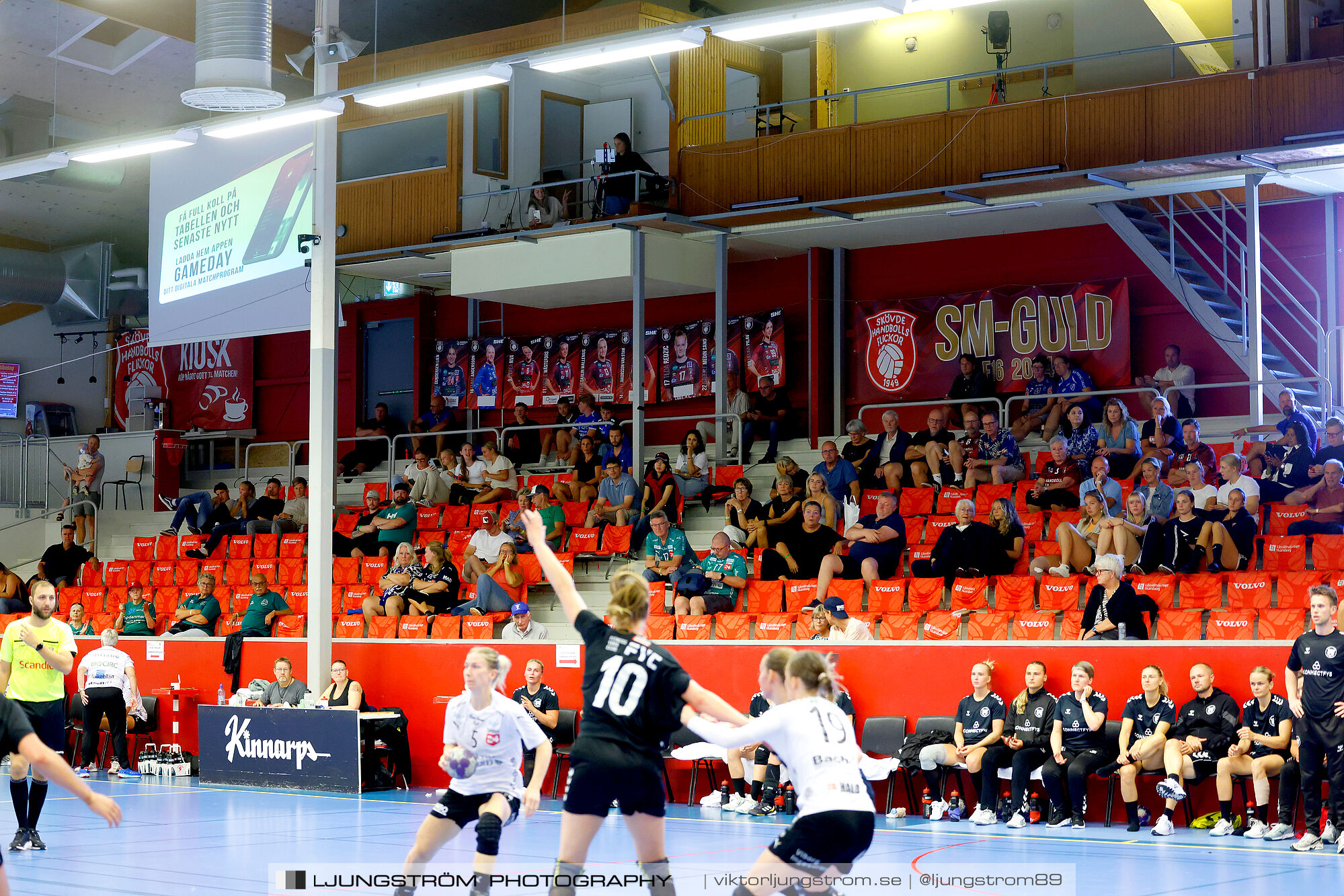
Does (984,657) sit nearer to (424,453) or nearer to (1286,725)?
(1286,725)

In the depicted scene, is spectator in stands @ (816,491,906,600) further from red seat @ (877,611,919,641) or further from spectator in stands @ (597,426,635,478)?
spectator in stands @ (597,426,635,478)

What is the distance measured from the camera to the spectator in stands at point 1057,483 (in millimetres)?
15352

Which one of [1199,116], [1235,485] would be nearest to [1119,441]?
[1235,485]

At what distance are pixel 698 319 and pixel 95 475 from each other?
10921 mm

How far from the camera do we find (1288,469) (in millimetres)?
14438

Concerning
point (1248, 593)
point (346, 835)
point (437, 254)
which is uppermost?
point (437, 254)

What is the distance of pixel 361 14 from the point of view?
23188 millimetres

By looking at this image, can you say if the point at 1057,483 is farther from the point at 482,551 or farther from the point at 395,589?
the point at 395,589

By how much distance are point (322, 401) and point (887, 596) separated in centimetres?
627

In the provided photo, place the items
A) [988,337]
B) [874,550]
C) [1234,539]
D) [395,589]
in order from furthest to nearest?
[988,337] → [395,589] → [874,550] → [1234,539]

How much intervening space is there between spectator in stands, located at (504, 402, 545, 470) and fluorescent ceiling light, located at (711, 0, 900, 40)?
11.4m

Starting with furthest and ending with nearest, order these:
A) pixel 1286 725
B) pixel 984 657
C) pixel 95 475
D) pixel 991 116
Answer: pixel 95 475 → pixel 991 116 → pixel 984 657 → pixel 1286 725

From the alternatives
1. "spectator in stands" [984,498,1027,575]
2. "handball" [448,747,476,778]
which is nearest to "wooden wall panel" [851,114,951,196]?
"spectator in stands" [984,498,1027,575]

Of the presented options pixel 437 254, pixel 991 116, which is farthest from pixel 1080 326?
pixel 437 254
